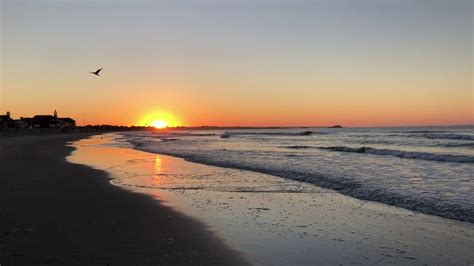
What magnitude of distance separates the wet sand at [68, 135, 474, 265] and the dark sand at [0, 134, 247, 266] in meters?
0.63

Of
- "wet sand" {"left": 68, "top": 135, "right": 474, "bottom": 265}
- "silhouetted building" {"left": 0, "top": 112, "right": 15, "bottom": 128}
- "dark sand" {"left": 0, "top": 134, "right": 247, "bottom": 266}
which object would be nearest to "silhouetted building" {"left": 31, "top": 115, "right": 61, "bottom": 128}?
"silhouetted building" {"left": 0, "top": 112, "right": 15, "bottom": 128}

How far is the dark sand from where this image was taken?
20.4ft

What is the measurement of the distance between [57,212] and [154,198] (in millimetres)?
2881

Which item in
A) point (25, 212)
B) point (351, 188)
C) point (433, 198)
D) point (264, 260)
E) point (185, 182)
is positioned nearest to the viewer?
point (264, 260)

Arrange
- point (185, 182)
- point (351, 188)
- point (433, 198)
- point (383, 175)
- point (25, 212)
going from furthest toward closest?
point (383, 175) < point (185, 182) < point (351, 188) < point (433, 198) < point (25, 212)

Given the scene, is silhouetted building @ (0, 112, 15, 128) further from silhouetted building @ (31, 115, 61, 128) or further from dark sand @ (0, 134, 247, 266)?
dark sand @ (0, 134, 247, 266)

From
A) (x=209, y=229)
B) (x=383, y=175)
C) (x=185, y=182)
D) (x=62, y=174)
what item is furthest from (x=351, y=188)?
(x=62, y=174)

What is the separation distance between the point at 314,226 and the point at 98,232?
404cm

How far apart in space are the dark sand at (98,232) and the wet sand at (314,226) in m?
0.63

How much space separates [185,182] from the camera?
→ 15.5m

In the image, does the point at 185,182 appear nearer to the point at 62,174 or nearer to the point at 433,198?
the point at 62,174

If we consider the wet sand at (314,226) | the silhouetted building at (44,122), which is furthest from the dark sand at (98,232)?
the silhouetted building at (44,122)

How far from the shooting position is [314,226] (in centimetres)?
862

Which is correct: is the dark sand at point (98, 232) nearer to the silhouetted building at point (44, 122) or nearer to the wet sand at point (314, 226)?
the wet sand at point (314, 226)
